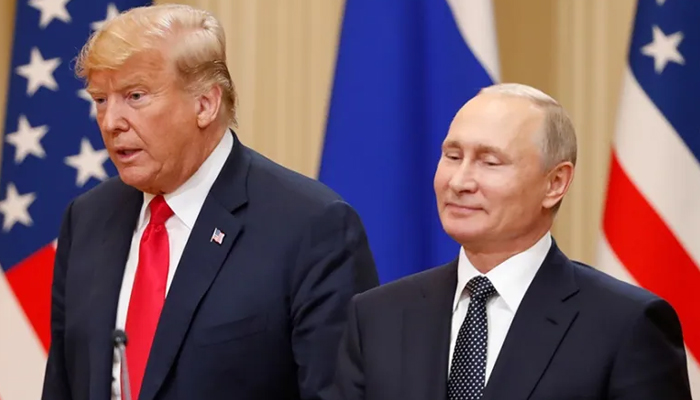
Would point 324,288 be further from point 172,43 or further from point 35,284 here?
point 35,284

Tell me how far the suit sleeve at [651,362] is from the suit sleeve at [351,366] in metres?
0.49

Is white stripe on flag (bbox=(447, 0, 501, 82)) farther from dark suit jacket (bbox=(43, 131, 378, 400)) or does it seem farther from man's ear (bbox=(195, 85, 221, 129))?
man's ear (bbox=(195, 85, 221, 129))

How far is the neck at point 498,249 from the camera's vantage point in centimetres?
227

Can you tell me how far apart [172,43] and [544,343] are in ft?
3.28

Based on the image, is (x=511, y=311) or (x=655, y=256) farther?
(x=655, y=256)

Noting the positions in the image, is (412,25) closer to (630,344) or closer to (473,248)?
(473,248)

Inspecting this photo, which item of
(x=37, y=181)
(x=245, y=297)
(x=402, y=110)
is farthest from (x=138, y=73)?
(x=37, y=181)

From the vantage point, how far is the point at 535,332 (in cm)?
220

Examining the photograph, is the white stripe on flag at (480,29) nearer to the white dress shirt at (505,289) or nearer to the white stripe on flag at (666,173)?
the white stripe on flag at (666,173)

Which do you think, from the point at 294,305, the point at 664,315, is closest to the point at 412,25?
the point at 294,305

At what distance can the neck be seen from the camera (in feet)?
7.45

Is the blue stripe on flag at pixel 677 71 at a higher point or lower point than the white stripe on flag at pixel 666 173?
higher

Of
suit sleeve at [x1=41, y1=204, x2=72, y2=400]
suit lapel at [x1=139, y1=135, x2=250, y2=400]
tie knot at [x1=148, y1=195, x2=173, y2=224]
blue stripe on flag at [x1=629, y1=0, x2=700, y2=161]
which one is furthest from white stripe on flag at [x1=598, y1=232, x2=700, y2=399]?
suit sleeve at [x1=41, y1=204, x2=72, y2=400]

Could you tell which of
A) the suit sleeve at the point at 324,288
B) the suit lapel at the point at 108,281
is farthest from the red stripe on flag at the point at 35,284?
the suit sleeve at the point at 324,288
